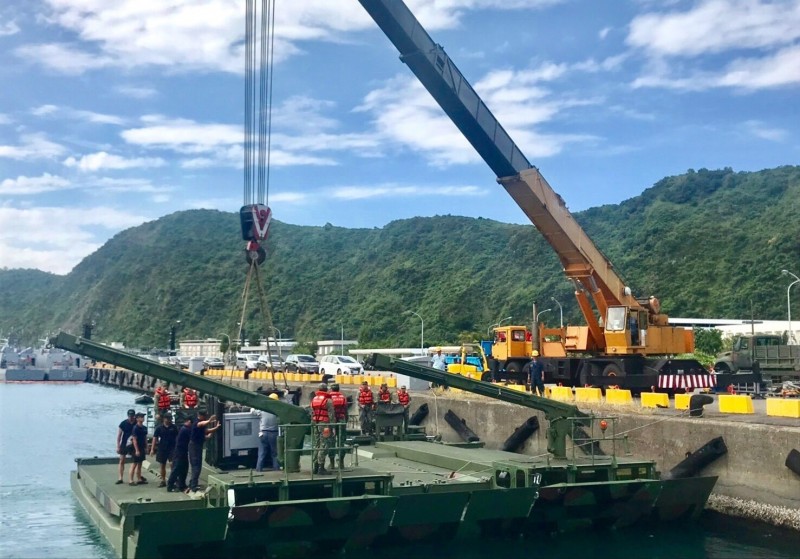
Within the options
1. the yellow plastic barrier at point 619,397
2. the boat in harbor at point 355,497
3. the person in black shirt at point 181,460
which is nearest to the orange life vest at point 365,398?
the boat in harbor at point 355,497

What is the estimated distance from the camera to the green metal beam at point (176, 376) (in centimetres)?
1495

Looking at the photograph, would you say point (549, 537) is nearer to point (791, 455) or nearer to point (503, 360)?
point (791, 455)

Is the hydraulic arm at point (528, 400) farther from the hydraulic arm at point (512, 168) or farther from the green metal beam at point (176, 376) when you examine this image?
the hydraulic arm at point (512, 168)

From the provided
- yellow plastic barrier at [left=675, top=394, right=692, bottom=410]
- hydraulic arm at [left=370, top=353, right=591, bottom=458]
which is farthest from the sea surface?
yellow plastic barrier at [left=675, top=394, right=692, bottom=410]

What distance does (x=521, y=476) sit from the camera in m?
16.6

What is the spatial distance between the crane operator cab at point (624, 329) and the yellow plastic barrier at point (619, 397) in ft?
13.3

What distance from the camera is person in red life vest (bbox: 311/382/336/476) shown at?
15453 millimetres

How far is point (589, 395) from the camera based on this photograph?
87.2 feet

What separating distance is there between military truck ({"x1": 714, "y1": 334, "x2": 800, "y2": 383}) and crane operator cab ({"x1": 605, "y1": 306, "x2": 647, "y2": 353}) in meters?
8.79

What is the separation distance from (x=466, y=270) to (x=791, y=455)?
121574 millimetres

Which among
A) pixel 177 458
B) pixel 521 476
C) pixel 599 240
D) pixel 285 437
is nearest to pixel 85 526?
pixel 177 458

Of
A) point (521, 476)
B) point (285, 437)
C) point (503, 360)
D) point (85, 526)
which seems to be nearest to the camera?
point (285, 437)

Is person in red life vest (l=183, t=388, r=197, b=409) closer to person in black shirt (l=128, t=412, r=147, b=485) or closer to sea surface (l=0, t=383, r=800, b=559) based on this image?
person in black shirt (l=128, t=412, r=147, b=485)

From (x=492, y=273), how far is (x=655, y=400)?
109988 mm
